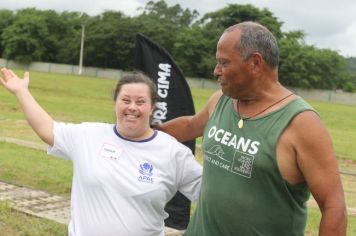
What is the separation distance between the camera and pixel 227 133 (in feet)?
8.27

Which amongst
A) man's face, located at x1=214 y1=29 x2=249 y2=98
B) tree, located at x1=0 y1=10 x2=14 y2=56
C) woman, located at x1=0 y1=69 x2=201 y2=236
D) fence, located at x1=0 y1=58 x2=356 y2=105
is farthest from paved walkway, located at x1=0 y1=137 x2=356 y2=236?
tree, located at x1=0 y1=10 x2=14 y2=56

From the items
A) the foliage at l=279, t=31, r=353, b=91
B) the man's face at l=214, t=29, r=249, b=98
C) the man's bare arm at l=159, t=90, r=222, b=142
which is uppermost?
the man's face at l=214, t=29, r=249, b=98

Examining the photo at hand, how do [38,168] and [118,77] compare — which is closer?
[38,168]

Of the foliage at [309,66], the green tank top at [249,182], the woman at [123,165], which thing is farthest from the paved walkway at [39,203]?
the foliage at [309,66]

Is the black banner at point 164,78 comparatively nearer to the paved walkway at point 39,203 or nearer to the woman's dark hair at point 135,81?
the paved walkway at point 39,203

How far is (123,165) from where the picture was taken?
A: 2.73 metres

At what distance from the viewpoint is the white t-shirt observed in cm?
270

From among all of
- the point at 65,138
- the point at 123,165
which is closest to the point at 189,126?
the point at 123,165

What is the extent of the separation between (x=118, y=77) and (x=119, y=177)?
48107mm

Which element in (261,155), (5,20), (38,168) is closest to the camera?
(261,155)

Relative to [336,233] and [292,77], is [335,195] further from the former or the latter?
[292,77]

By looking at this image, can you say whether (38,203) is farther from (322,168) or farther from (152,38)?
(152,38)

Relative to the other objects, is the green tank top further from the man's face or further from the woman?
the woman

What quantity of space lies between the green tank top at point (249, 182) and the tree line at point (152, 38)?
183 feet
